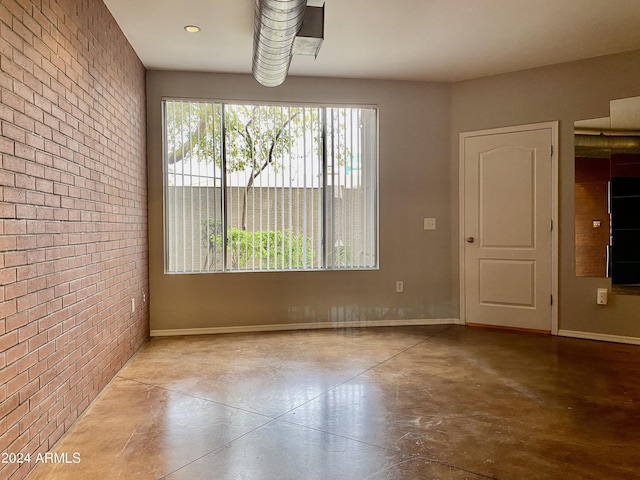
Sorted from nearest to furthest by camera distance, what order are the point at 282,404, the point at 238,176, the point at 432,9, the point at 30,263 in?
the point at 30,263
the point at 282,404
the point at 432,9
the point at 238,176

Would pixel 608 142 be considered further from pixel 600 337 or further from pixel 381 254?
pixel 381 254

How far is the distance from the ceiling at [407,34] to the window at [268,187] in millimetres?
513

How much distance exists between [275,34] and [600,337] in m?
3.79

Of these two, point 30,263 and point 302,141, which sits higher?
point 302,141

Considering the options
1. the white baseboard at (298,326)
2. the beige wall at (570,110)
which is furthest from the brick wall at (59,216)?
the beige wall at (570,110)

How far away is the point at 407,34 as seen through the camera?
3441mm

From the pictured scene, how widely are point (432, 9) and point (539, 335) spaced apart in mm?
3064

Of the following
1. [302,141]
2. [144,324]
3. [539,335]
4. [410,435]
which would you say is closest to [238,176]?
[302,141]

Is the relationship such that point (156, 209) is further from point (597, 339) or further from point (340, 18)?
point (597, 339)

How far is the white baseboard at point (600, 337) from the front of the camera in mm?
3838

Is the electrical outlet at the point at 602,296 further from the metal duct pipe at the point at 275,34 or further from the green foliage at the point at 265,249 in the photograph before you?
the metal duct pipe at the point at 275,34

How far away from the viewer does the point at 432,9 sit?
9.98 feet

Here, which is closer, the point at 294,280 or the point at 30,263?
the point at 30,263

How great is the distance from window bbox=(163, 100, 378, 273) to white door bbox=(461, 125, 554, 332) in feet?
3.35
